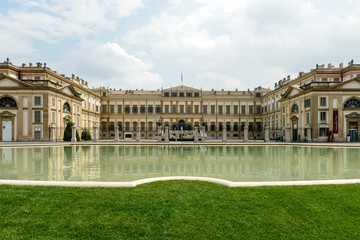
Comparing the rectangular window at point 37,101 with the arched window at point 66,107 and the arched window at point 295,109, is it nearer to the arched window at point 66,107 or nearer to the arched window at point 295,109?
the arched window at point 66,107

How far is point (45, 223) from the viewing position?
15.3ft

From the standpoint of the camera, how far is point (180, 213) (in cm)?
498

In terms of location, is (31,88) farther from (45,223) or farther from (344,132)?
(344,132)

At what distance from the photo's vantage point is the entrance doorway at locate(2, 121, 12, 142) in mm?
35656

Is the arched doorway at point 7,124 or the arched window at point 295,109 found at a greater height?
the arched window at point 295,109

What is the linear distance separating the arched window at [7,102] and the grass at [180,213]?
119ft

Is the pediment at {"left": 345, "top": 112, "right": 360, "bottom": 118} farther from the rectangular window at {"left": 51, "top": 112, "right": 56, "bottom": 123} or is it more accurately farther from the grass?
the rectangular window at {"left": 51, "top": 112, "right": 56, "bottom": 123}

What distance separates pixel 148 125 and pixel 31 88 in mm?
29954

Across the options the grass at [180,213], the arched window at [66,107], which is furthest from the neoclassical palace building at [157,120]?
the grass at [180,213]

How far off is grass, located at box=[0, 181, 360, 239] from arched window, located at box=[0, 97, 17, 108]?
36.3m

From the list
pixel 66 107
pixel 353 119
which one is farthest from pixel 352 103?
pixel 66 107

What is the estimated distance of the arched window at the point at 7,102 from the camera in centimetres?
3591

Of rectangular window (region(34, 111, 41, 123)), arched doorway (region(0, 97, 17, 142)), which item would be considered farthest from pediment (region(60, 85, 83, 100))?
arched doorway (region(0, 97, 17, 142))

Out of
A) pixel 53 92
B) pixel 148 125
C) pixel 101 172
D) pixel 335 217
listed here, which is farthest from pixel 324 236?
pixel 148 125
